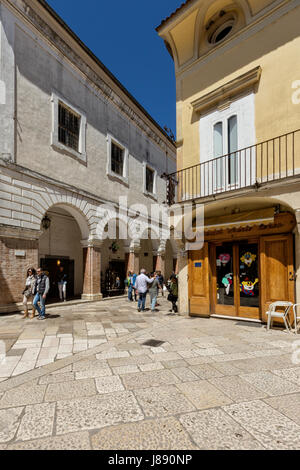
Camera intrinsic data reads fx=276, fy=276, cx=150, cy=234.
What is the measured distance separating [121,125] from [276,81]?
1169 centimetres

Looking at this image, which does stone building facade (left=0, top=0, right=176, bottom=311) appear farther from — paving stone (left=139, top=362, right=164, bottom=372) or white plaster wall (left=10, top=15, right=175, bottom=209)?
paving stone (left=139, top=362, right=164, bottom=372)

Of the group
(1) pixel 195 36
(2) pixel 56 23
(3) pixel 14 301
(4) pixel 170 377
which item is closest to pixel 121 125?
(2) pixel 56 23

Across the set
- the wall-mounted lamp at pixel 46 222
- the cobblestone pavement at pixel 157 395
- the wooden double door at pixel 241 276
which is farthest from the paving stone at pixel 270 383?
the wall-mounted lamp at pixel 46 222

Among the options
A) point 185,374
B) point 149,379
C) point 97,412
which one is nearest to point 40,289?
point 149,379

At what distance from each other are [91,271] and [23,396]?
1086 cm

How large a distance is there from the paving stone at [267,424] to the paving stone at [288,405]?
0.25ft

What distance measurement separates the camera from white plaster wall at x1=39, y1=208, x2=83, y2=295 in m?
15.0

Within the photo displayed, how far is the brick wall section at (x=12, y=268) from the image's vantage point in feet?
33.4

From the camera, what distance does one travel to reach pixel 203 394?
3533mm

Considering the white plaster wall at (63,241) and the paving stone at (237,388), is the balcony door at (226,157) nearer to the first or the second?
the paving stone at (237,388)

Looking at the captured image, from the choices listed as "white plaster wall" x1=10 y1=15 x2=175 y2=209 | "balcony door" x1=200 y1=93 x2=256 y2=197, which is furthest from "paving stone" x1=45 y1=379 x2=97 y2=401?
"white plaster wall" x1=10 y1=15 x2=175 y2=209

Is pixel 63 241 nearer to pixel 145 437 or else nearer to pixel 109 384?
pixel 109 384

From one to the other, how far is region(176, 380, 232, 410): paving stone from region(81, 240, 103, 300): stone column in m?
10.9

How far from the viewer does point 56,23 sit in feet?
40.8
